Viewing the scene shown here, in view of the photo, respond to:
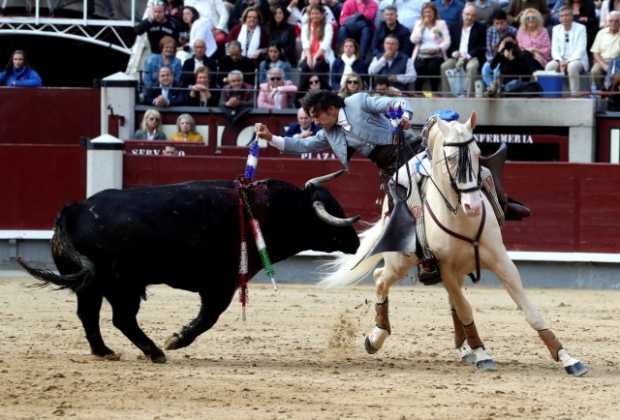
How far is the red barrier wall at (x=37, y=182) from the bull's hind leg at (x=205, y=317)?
21.2 ft

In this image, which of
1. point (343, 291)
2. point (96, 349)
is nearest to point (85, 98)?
point (343, 291)

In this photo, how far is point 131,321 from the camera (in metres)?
8.13

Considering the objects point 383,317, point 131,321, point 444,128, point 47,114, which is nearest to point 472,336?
point 383,317

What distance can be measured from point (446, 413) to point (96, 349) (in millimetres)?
2411

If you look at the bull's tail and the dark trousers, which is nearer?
the bull's tail

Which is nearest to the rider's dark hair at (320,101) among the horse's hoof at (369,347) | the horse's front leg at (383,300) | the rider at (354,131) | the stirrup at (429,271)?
the rider at (354,131)

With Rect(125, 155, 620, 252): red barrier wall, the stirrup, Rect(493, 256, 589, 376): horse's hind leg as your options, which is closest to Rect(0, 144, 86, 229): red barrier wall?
Rect(125, 155, 620, 252): red barrier wall

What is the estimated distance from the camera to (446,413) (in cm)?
672

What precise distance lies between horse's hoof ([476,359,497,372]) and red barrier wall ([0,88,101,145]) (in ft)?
30.3

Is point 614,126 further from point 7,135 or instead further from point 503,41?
point 7,135

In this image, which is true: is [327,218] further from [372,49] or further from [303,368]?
[372,49]

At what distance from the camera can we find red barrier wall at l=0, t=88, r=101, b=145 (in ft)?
54.5

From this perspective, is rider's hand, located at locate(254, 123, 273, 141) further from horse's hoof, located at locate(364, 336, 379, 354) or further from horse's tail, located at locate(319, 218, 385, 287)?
horse's hoof, located at locate(364, 336, 379, 354)

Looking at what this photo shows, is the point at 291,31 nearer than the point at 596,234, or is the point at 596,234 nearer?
the point at 596,234
